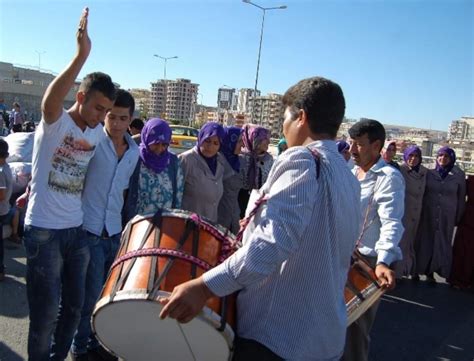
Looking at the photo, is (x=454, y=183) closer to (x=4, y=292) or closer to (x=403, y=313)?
(x=403, y=313)

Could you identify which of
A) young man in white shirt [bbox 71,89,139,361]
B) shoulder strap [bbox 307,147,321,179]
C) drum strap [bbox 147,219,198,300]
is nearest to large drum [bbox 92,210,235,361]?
drum strap [bbox 147,219,198,300]

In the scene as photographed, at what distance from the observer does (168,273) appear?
193 centimetres

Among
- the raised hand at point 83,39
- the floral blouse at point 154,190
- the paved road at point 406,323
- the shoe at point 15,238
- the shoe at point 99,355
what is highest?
the raised hand at point 83,39

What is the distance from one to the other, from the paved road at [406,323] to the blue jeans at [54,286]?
76 centimetres

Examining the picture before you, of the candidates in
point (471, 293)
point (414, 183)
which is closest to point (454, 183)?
point (414, 183)

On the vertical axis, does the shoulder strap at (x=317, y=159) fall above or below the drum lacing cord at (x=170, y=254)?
above

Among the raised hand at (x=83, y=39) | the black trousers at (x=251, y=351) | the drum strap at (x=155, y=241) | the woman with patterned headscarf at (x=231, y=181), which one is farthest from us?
the woman with patterned headscarf at (x=231, y=181)

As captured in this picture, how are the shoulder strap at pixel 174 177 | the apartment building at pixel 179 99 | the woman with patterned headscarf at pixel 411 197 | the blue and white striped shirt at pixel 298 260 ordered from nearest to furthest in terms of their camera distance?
the blue and white striped shirt at pixel 298 260, the shoulder strap at pixel 174 177, the woman with patterned headscarf at pixel 411 197, the apartment building at pixel 179 99

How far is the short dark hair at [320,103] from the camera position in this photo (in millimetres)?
1789

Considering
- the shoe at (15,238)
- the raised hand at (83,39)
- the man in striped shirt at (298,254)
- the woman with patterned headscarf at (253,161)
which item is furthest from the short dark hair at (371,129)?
the shoe at (15,238)

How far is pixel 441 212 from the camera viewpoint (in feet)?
22.0

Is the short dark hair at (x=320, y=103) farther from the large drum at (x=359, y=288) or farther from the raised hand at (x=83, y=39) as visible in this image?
the raised hand at (x=83, y=39)

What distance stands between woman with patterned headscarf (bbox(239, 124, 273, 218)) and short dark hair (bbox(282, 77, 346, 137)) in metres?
3.59

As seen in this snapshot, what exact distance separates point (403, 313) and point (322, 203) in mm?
4344
